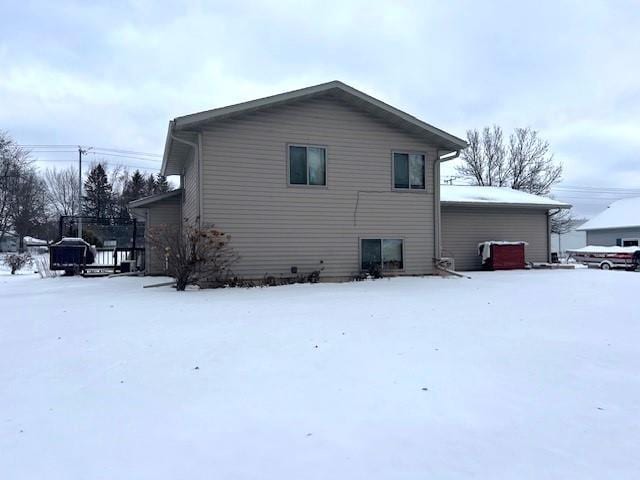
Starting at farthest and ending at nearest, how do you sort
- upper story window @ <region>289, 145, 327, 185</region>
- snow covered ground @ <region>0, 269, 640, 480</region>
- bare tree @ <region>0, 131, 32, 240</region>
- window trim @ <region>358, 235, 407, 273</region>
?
1. bare tree @ <region>0, 131, 32, 240</region>
2. window trim @ <region>358, 235, 407, 273</region>
3. upper story window @ <region>289, 145, 327, 185</region>
4. snow covered ground @ <region>0, 269, 640, 480</region>

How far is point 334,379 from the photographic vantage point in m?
3.88

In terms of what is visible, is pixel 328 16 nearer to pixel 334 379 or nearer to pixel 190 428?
pixel 334 379

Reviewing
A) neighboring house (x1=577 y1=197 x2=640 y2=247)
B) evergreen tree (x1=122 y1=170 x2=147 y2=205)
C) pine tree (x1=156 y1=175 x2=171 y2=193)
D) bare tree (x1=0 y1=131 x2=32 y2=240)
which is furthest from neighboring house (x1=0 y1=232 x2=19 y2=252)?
neighboring house (x1=577 y1=197 x2=640 y2=247)

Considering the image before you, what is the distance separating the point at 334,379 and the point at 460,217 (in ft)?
46.1

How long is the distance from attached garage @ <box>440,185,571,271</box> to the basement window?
373cm

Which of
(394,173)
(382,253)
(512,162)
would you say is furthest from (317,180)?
(512,162)

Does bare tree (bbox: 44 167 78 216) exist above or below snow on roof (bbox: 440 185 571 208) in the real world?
above

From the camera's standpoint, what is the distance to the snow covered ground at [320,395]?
2.59 meters

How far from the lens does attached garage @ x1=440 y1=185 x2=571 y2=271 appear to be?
16.6 metres

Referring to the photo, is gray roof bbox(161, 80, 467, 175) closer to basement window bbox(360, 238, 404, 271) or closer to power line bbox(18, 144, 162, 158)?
basement window bbox(360, 238, 404, 271)

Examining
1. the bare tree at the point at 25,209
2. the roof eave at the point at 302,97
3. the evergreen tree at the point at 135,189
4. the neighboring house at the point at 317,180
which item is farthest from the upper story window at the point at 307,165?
the evergreen tree at the point at 135,189

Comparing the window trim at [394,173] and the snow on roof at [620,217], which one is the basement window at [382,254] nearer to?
the window trim at [394,173]

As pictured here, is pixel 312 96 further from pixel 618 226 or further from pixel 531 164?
pixel 531 164

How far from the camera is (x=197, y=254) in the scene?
10.5 m
